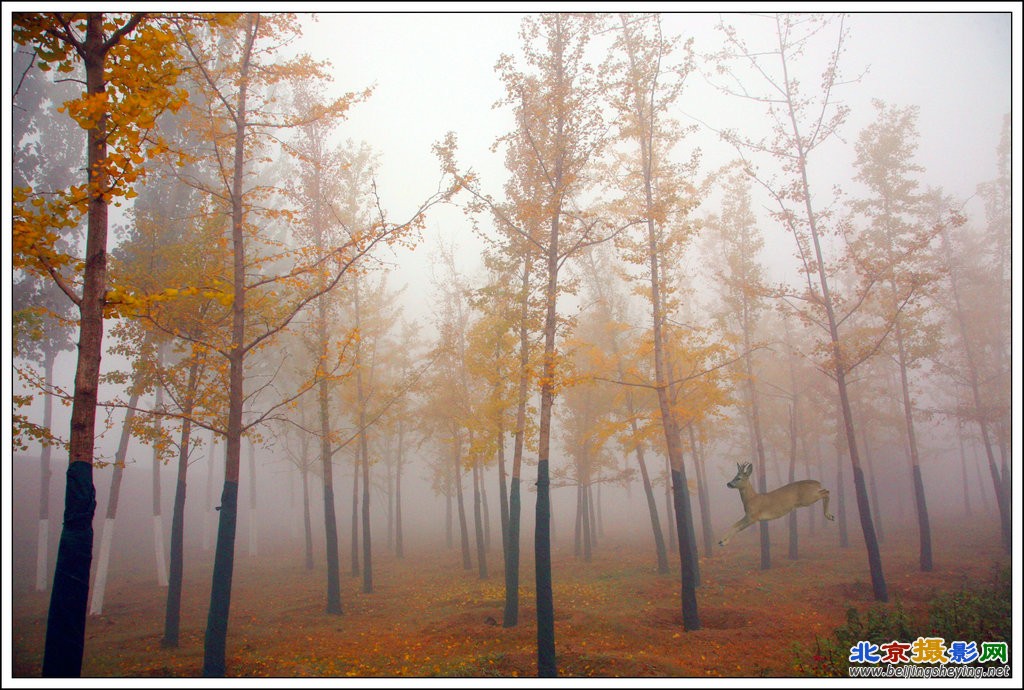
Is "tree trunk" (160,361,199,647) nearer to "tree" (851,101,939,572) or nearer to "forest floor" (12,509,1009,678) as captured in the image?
"forest floor" (12,509,1009,678)

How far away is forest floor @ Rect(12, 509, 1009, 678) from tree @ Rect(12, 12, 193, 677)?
465cm

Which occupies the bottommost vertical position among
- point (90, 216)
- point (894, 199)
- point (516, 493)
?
point (516, 493)

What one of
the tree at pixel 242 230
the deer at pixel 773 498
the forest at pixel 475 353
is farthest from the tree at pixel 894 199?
the tree at pixel 242 230

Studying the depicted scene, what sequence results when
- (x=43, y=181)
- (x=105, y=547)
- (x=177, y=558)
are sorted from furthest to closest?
1. (x=43, y=181)
2. (x=105, y=547)
3. (x=177, y=558)

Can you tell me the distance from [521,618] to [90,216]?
1113cm

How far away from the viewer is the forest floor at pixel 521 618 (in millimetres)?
8367

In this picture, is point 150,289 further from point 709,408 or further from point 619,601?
point 709,408

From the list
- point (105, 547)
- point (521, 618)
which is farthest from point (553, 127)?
point (105, 547)

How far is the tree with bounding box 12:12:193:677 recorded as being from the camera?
4.71 m

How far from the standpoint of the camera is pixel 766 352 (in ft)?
90.2

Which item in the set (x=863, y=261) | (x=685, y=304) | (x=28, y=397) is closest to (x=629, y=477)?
(x=685, y=304)

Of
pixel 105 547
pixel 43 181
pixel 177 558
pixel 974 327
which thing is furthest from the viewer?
pixel 974 327

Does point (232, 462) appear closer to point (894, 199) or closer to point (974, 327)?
point (894, 199)

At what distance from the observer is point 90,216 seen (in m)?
5.20
